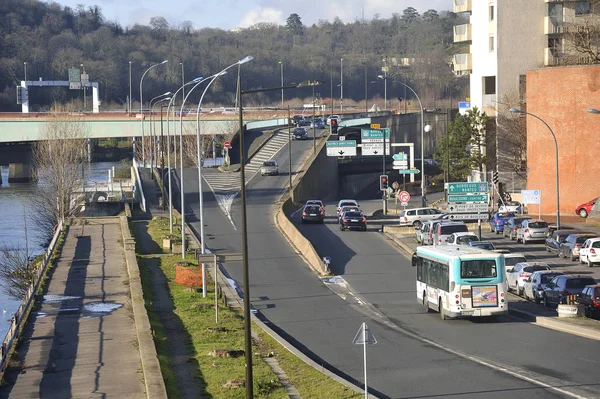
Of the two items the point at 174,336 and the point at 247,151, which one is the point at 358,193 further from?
the point at 174,336

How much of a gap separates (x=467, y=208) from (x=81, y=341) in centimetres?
2527

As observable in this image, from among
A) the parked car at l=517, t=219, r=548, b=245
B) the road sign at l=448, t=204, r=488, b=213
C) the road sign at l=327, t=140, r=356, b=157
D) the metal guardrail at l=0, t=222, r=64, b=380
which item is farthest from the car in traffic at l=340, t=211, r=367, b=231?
the road sign at l=327, t=140, r=356, b=157

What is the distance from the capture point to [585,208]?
197 ft

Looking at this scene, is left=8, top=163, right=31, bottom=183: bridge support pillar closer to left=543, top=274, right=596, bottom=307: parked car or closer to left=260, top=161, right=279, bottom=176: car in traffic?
left=260, top=161, right=279, bottom=176: car in traffic

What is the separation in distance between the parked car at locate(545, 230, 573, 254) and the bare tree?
124ft

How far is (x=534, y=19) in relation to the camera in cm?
8112

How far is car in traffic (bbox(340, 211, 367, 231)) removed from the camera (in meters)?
60.1

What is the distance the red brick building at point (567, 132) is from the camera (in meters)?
59.5

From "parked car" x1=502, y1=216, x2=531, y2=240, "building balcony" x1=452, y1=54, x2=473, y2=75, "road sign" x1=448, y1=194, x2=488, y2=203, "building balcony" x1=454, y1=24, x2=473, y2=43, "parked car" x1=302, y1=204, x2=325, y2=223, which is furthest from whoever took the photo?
"building balcony" x1=454, y1=24, x2=473, y2=43

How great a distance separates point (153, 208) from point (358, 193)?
128ft

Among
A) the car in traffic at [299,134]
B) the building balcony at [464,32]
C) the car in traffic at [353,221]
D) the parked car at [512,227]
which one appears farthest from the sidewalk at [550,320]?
the car in traffic at [299,134]

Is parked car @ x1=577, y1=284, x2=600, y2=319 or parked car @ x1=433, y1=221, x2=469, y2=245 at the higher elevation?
parked car @ x1=433, y1=221, x2=469, y2=245

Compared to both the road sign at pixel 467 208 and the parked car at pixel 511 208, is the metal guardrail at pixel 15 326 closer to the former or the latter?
the road sign at pixel 467 208

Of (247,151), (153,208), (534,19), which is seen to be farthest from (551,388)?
(247,151)
